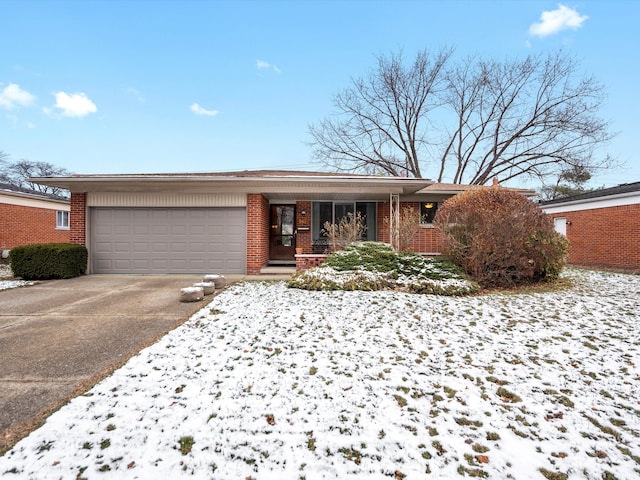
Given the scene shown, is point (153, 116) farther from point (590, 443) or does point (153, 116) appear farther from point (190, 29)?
point (590, 443)

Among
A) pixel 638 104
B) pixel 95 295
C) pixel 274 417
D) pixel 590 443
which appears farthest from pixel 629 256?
pixel 95 295

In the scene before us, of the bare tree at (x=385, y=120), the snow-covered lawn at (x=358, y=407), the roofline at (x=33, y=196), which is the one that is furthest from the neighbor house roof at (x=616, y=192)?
the roofline at (x=33, y=196)

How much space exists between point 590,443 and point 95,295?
7436mm

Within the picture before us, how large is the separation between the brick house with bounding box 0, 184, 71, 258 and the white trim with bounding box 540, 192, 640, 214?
2294cm

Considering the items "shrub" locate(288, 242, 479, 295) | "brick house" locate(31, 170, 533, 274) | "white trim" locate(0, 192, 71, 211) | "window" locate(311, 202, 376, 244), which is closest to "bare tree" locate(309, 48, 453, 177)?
"window" locate(311, 202, 376, 244)

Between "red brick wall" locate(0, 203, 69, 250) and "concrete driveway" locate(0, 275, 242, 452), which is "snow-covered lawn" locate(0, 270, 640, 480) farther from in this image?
"red brick wall" locate(0, 203, 69, 250)

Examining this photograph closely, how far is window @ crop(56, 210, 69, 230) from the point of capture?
14.7 metres

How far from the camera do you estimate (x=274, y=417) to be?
212cm

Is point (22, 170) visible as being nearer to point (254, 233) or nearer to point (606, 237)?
point (254, 233)

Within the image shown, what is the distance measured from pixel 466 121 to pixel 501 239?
18.0 meters

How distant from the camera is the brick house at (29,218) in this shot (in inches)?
485

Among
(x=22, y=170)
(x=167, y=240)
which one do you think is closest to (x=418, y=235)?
(x=167, y=240)

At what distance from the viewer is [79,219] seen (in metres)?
8.72

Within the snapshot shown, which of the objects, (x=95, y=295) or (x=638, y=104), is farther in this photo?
(x=638, y=104)
